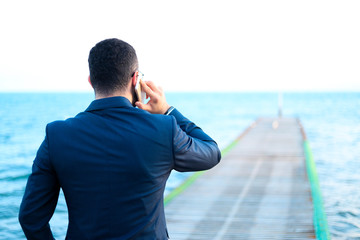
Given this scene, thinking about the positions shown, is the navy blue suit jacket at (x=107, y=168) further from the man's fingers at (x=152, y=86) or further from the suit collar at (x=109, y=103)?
the man's fingers at (x=152, y=86)

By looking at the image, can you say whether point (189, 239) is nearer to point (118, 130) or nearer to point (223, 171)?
point (118, 130)

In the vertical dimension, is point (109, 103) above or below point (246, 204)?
above

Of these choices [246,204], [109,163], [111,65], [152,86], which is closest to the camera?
[109,163]

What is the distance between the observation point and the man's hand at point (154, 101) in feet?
6.14

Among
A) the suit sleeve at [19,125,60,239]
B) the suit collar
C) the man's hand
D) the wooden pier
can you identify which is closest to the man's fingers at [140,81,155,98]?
the man's hand

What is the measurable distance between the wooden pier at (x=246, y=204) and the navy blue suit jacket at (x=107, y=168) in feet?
16.3

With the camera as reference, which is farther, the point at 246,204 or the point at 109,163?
the point at 246,204

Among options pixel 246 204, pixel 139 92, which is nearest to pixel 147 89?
pixel 139 92

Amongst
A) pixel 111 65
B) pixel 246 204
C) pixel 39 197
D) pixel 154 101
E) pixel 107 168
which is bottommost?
pixel 246 204

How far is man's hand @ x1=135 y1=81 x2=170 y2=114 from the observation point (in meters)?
1.87

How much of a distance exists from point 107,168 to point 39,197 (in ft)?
1.13

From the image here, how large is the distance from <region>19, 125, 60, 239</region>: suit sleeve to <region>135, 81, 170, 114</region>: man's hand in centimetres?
49

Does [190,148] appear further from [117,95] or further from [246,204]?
[246,204]

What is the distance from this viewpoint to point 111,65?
177cm
